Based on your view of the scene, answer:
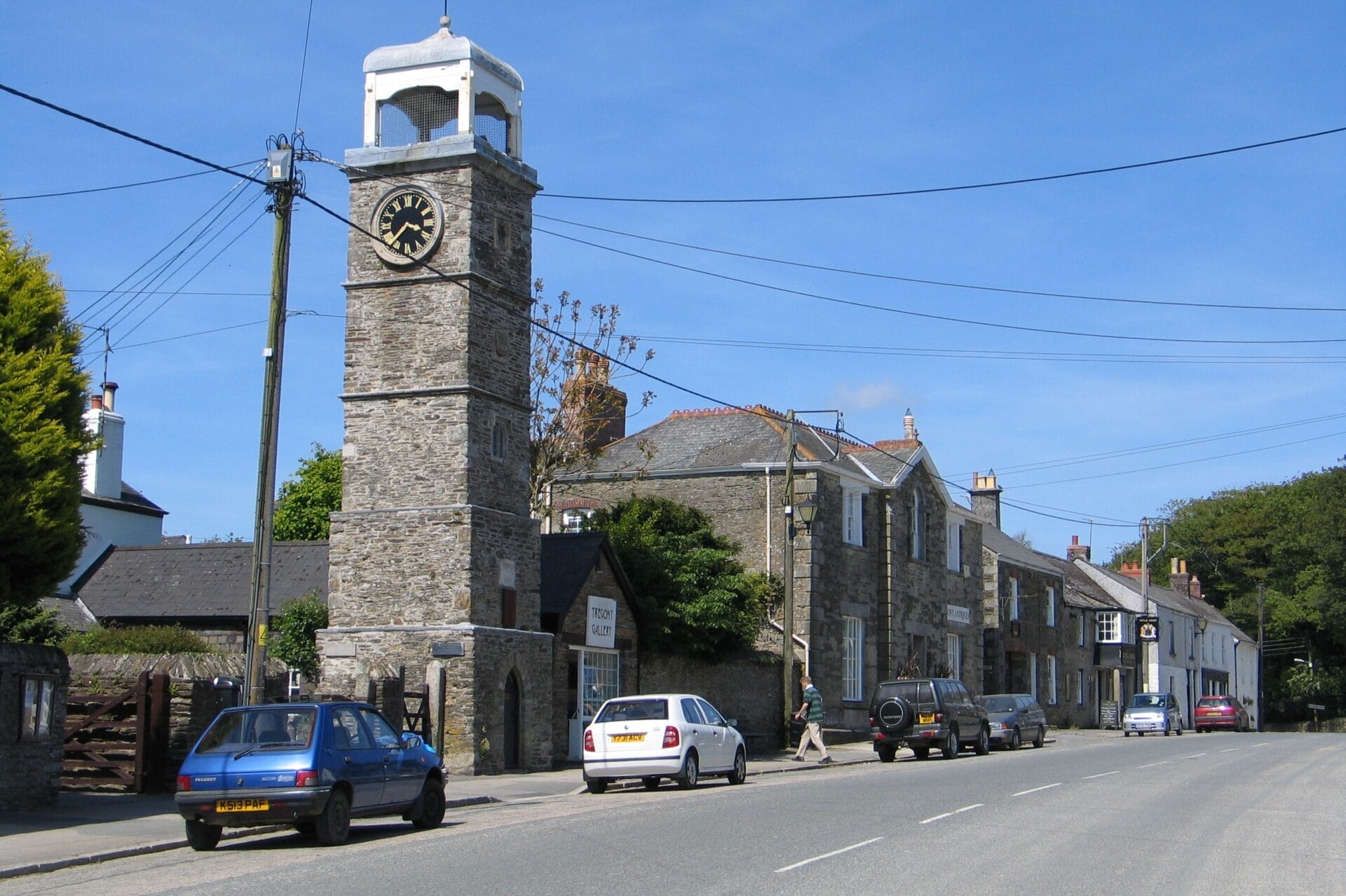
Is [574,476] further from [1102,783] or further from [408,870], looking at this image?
[408,870]

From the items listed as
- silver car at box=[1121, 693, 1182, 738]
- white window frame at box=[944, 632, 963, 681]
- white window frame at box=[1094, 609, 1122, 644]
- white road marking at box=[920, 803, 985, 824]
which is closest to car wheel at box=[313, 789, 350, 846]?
white road marking at box=[920, 803, 985, 824]

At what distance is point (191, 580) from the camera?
3312 centimetres

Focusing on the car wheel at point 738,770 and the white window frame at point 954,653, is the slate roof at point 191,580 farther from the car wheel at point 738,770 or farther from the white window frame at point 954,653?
the white window frame at point 954,653

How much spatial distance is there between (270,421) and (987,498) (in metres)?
45.2

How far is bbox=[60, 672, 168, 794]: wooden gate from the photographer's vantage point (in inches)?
800

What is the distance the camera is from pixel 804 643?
3753 centimetres

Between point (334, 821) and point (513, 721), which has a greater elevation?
point (513, 721)

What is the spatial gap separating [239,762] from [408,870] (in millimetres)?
2920

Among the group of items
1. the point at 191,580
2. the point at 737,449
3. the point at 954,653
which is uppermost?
the point at 737,449

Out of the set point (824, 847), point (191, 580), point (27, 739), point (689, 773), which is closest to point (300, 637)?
point (191, 580)

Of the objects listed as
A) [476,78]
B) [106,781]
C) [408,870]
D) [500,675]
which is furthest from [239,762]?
[476,78]

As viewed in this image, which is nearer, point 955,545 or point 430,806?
point 430,806

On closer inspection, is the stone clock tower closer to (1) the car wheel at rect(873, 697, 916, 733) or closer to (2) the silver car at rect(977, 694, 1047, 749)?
(1) the car wheel at rect(873, 697, 916, 733)

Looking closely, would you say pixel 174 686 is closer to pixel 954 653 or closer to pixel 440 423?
pixel 440 423
